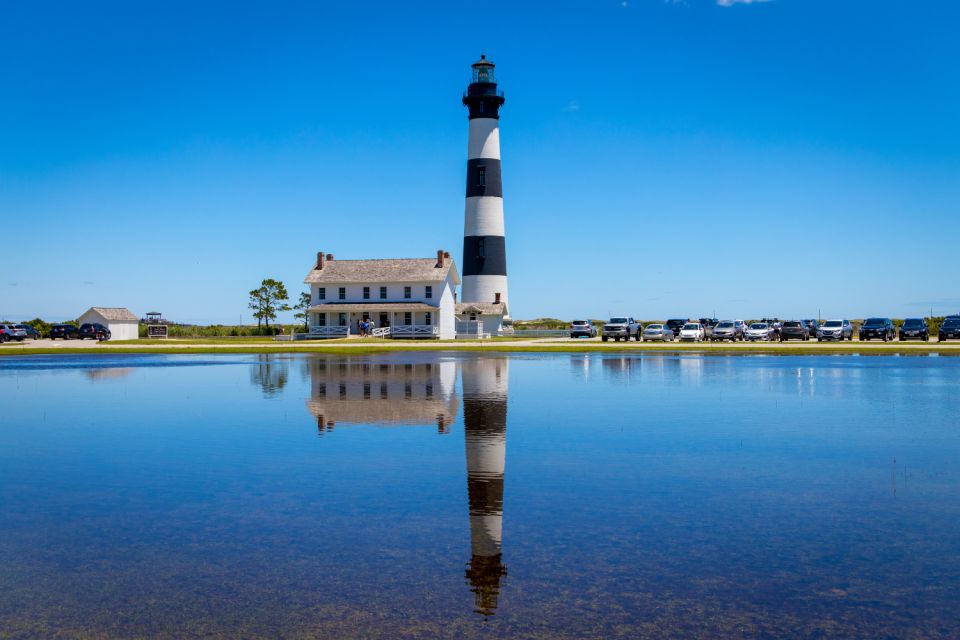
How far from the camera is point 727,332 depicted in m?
69.4

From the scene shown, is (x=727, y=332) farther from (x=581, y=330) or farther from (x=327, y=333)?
(x=327, y=333)

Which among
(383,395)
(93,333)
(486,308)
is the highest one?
(486,308)

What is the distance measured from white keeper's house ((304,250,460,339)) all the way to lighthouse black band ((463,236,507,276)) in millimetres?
1653

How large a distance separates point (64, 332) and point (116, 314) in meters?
4.68

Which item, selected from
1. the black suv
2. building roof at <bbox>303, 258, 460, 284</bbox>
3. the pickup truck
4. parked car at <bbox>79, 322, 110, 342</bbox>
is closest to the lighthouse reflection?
the pickup truck

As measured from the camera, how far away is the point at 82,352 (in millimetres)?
51281

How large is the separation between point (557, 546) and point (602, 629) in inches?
80.7

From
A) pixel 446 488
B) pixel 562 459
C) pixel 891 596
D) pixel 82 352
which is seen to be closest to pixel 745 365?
Result: pixel 562 459

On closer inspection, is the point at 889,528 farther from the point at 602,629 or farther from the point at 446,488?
the point at 446,488

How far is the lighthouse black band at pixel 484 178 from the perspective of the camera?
72.5 meters

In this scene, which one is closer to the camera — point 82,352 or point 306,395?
point 306,395

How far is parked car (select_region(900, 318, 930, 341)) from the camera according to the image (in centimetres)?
6638

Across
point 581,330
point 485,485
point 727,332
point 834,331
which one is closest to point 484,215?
point 581,330

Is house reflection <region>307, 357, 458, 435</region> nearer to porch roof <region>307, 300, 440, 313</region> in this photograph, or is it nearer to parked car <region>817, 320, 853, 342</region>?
porch roof <region>307, 300, 440, 313</region>
